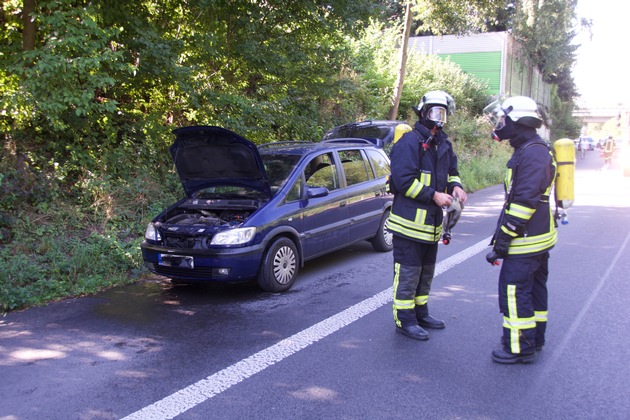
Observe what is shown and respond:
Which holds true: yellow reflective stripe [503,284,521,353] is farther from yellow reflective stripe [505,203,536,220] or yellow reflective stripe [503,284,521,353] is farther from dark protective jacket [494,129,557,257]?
yellow reflective stripe [505,203,536,220]

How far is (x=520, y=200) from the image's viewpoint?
3902 millimetres

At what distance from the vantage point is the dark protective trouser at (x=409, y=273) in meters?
4.55

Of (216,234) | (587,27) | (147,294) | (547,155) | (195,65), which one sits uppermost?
(587,27)

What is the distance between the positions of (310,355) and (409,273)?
108cm

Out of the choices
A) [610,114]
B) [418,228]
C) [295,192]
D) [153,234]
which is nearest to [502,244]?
[418,228]

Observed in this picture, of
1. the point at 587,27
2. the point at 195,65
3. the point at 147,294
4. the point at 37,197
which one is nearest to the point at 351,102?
the point at 195,65

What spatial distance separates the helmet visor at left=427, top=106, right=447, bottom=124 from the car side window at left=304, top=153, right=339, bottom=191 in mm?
2388

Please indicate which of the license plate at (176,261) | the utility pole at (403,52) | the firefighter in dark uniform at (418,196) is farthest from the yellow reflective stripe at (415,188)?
the utility pole at (403,52)

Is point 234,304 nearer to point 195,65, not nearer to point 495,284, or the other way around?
point 495,284

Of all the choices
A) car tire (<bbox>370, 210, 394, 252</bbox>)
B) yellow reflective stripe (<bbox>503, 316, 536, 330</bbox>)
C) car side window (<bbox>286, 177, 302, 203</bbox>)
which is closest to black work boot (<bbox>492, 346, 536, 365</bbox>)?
yellow reflective stripe (<bbox>503, 316, 536, 330</bbox>)

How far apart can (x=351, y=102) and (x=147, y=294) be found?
1169 centimetres

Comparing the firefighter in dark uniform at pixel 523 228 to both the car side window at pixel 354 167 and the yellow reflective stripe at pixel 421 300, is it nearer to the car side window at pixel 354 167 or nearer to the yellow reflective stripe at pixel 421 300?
the yellow reflective stripe at pixel 421 300

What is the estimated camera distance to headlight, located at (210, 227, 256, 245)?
18.4 ft

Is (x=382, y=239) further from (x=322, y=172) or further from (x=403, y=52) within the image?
(x=403, y=52)
